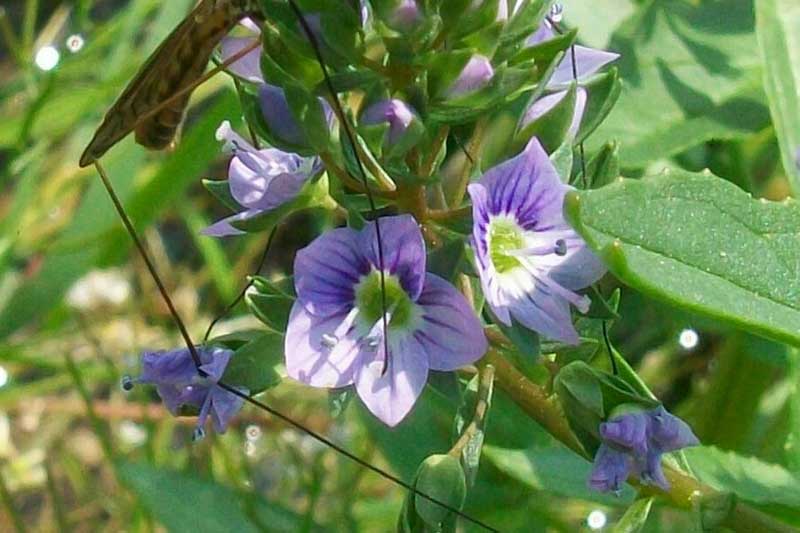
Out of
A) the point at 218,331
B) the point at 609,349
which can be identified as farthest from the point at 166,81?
the point at 218,331

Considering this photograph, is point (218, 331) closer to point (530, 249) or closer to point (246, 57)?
point (246, 57)

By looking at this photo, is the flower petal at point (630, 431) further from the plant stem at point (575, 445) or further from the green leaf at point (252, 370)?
the green leaf at point (252, 370)

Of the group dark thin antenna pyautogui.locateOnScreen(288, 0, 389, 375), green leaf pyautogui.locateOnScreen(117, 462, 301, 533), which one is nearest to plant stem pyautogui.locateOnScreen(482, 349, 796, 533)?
dark thin antenna pyautogui.locateOnScreen(288, 0, 389, 375)

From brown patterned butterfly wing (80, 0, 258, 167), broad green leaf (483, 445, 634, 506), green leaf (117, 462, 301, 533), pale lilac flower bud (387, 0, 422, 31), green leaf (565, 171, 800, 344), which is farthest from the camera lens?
green leaf (117, 462, 301, 533)

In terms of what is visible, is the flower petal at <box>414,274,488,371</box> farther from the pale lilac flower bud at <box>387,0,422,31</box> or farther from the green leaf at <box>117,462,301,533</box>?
the green leaf at <box>117,462,301,533</box>

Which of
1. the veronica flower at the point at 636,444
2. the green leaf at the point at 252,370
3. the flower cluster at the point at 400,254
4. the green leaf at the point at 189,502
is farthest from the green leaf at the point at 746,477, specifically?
the green leaf at the point at 189,502

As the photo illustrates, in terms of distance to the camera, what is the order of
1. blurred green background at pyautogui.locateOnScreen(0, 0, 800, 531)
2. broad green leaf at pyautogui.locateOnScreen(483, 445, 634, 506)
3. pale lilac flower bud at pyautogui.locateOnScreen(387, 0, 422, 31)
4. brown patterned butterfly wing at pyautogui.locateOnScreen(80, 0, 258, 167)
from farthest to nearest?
blurred green background at pyautogui.locateOnScreen(0, 0, 800, 531) < broad green leaf at pyautogui.locateOnScreen(483, 445, 634, 506) < brown patterned butterfly wing at pyautogui.locateOnScreen(80, 0, 258, 167) < pale lilac flower bud at pyautogui.locateOnScreen(387, 0, 422, 31)

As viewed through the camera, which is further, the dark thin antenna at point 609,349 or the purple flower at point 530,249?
the dark thin antenna at point 609,349
